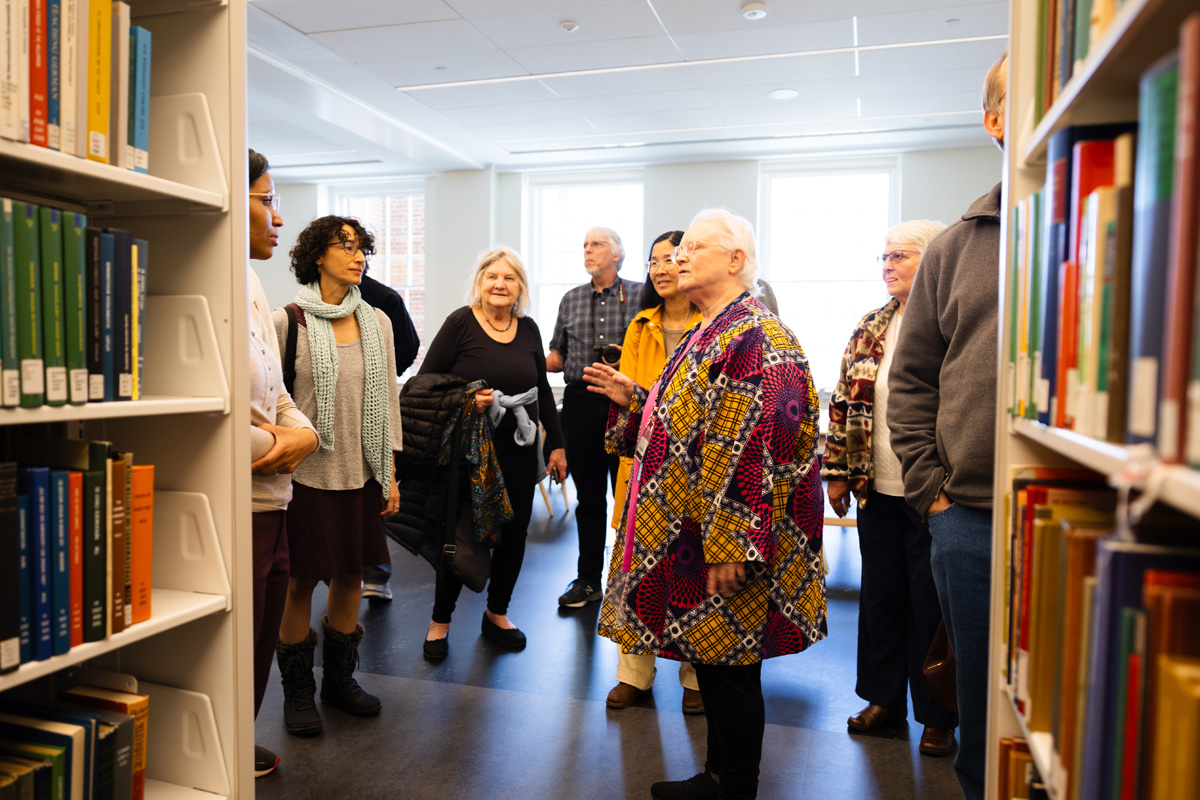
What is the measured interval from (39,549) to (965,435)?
148cm

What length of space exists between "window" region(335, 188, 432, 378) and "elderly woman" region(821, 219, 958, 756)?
7.31 m

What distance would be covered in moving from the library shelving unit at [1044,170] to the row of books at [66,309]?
3.81 ft

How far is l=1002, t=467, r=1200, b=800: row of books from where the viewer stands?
22.5 inches

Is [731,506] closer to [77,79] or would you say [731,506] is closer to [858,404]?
[858,404]

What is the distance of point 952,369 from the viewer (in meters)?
1.59

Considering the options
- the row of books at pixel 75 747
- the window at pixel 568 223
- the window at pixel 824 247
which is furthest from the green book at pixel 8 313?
the window at pixel 568 223

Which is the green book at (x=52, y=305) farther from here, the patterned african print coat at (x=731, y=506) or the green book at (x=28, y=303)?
the patterned african print coat at (x=731, y=506)

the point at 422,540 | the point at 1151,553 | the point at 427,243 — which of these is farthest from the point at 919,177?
the point at 1151,553

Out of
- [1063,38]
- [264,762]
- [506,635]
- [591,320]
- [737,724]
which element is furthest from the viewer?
[591,320]

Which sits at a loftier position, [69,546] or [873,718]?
[69,546]

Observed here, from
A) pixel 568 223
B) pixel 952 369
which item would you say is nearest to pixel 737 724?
pixel 952 369

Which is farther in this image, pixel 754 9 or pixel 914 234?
pixel 754 9

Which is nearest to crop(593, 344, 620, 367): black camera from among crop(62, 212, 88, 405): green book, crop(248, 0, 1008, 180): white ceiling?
crop(62, 212, 88, 405): green book

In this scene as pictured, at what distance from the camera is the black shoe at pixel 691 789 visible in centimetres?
208
